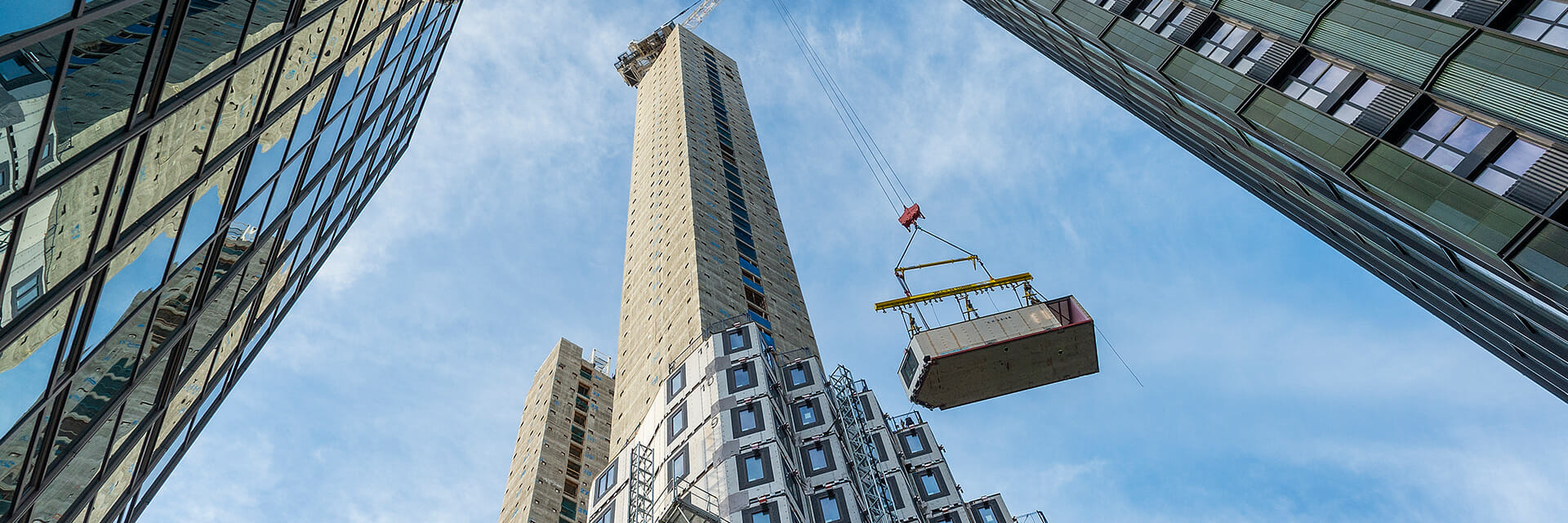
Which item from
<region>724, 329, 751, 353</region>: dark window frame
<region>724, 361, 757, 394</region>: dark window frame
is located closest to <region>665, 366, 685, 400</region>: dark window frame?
<region>724, 329, 751, 353</region>: dark window frame

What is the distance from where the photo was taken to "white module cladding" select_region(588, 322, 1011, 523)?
42656 millimetres

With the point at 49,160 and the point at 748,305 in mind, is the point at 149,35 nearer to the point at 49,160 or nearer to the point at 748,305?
the point at 49,160

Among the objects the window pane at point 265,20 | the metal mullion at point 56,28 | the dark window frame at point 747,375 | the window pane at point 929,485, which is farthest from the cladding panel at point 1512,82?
the window pane at point 929,485

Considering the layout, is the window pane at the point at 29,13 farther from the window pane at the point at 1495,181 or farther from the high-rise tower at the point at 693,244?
the high-rise tower at the point at 693,244

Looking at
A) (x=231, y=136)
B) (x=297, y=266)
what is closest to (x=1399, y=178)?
(x=231, y=136)

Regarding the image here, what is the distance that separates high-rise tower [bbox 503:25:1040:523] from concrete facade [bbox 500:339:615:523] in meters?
1.19

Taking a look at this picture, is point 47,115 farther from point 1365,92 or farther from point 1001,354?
point 1001,354

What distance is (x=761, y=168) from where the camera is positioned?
96312 millimetres

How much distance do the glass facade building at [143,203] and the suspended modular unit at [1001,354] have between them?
102 ft

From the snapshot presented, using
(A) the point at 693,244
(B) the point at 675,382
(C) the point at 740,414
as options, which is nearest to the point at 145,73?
(C) the point at 740,414

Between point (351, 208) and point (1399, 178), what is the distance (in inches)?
1345

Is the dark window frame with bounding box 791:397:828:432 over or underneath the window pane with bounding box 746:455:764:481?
over

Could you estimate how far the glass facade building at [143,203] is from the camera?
1241 centimetres

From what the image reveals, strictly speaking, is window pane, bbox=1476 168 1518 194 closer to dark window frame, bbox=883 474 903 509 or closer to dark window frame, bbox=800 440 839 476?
dark window frame, bbox=800 440 839 476
